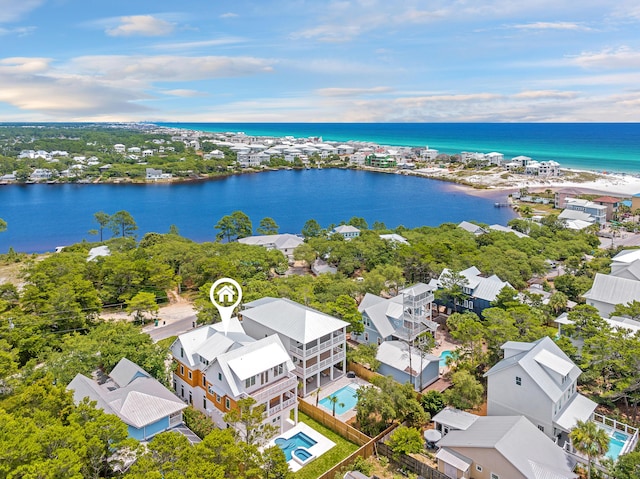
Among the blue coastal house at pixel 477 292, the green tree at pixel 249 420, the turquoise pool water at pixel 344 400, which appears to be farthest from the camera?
the blue coastal house at pixel 477 292

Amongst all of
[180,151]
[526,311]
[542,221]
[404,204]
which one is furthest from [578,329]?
[180,151]

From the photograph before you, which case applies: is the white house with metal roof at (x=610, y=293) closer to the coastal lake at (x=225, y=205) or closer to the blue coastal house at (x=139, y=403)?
the blue coastal house at (x=139, y=403)

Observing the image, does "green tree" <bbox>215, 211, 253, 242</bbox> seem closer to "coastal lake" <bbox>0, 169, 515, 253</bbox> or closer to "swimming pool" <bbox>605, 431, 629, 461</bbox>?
"coastal lake" <bbox>0, 169, 515, 253</bbox>

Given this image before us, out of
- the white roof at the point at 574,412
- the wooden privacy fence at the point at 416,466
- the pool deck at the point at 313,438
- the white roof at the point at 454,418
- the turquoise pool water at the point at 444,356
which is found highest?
the white roof at the point at 574,412

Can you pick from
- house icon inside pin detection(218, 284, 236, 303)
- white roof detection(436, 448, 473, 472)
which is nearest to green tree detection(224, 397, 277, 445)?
white roof detection(436, 448, 473, 472)

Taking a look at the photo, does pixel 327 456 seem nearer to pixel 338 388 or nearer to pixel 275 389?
pixel 275 389

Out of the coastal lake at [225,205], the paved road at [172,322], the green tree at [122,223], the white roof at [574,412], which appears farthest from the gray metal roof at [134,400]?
the coastal lake at [225,205]
